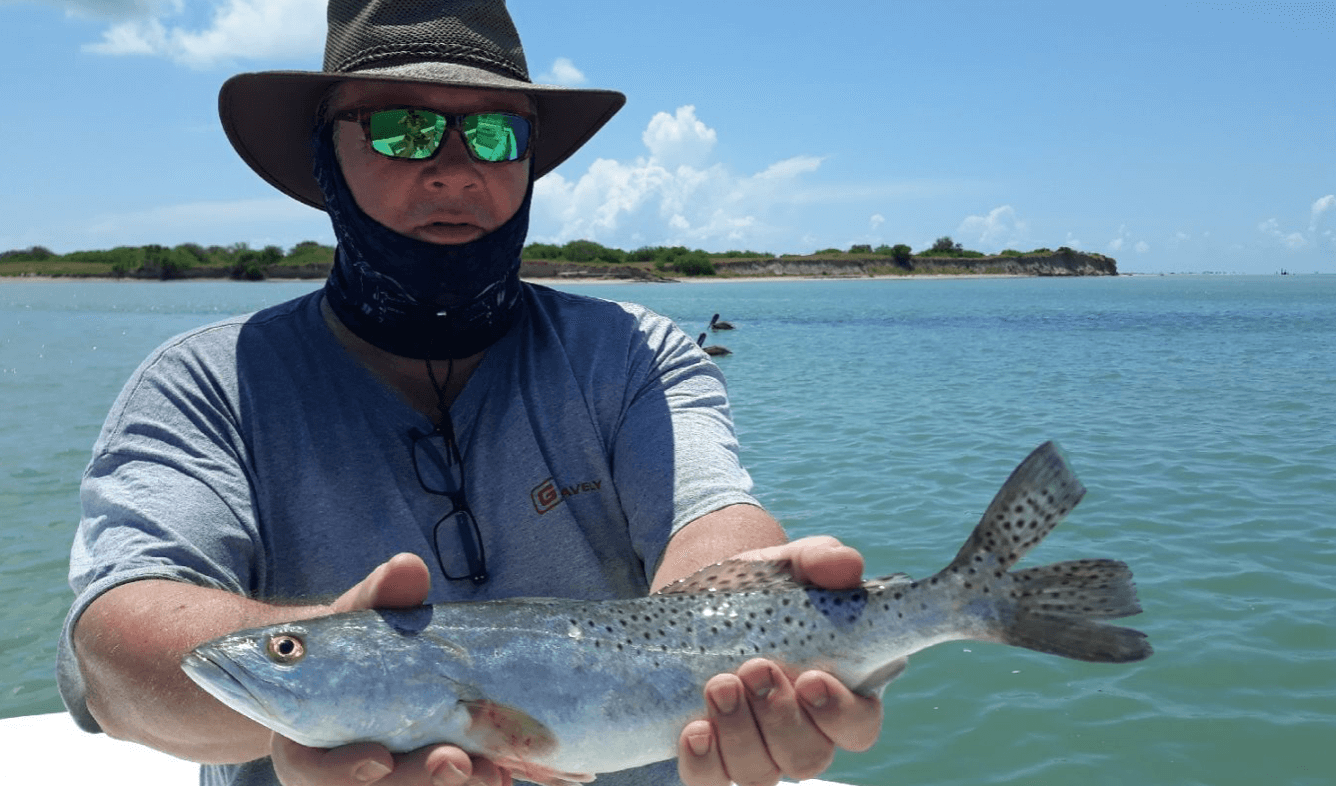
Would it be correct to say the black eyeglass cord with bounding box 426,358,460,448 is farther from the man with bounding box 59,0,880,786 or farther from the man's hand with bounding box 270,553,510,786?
the man's hand with bounding box 270,553,510,786

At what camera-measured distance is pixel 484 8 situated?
329cm

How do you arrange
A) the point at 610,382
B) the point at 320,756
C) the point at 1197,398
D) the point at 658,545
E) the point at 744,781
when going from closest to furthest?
the point at 320,756
the point at 744,781
the point at 658,545
the point at 610,382
the point at 1197,398

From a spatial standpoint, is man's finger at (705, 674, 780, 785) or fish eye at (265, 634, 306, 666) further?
man's finger at (705, 674, 780, 785)

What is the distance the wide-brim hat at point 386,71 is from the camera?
3.09 meters

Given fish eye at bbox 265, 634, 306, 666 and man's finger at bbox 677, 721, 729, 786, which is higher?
fish eye at bbox 265, 634, 306, 666

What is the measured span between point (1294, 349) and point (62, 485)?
3630cm

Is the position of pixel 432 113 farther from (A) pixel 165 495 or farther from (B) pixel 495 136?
(A) pixel 165 495

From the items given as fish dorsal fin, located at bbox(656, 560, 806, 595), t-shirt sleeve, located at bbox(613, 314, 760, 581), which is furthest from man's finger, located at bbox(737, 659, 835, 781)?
t-shirt sleeve, located at bbox(613, 314, 760, 581)

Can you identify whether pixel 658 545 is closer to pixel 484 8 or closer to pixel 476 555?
pixel 476 555

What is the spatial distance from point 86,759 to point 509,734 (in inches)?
128

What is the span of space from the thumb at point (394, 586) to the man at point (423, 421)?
2.8 inches

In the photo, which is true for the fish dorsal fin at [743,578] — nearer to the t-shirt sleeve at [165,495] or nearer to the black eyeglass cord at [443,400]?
the black eyeglass cord at [443,400]

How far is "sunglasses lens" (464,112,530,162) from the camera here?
123 inches

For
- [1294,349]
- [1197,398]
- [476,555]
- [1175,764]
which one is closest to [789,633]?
[476,555]
